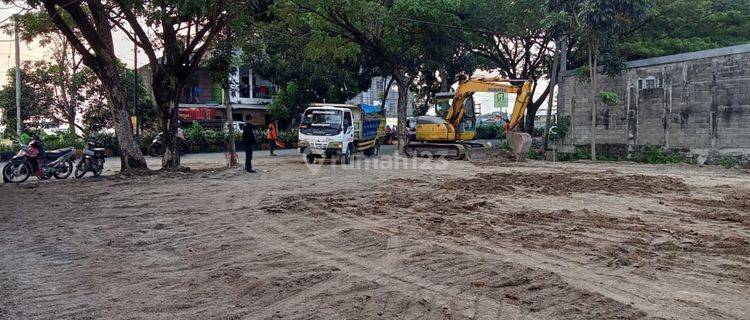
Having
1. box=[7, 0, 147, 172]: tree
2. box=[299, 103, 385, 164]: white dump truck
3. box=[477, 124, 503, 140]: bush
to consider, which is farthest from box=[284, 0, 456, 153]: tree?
box=[477, 124, 503, 140]: bush

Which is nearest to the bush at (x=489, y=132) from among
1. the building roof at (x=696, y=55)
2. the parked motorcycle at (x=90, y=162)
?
the building roof at (x=696, y=55)

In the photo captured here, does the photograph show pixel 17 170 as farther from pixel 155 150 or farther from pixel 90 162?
pixel 155 150

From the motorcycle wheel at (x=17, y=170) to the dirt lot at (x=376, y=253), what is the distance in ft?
6.43

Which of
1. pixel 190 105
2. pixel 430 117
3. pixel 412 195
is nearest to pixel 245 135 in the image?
pixel 412 195

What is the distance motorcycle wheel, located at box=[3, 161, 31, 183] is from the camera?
40.1 feet

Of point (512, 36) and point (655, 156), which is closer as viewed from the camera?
point (655, 156)

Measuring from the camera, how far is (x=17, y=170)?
1241 cm

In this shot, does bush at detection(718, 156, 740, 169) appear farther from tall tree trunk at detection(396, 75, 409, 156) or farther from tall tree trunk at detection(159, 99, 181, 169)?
tall tree trunk at detection(159, 99, 181, 169)

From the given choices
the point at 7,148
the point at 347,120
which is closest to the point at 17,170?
the point at 347,120

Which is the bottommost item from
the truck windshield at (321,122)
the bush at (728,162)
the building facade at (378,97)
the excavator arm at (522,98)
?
the bush at (728,162)

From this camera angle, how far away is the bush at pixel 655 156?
712 inches

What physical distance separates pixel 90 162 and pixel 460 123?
13113 mm

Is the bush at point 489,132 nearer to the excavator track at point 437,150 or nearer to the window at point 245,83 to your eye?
the window at point 245,83

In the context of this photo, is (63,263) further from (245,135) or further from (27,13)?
(27,13)
